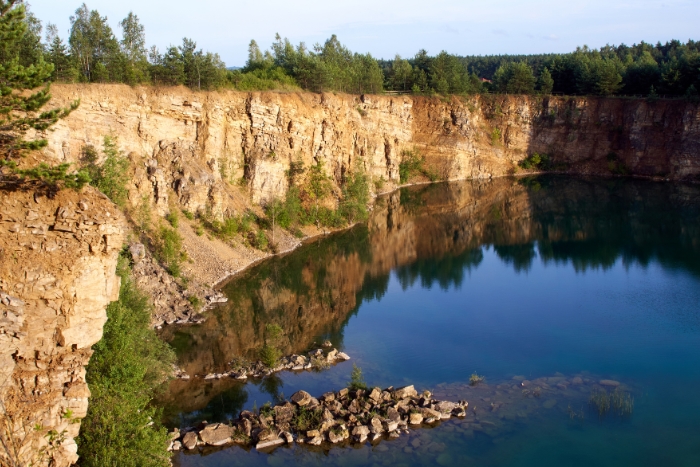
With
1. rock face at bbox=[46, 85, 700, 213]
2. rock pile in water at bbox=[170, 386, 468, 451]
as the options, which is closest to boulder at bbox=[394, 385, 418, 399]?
rock pile in water at bbox=[170, 386, 468, 451]

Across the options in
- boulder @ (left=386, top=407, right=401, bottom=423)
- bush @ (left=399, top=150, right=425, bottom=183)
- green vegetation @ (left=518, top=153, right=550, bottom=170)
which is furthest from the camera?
green vegetation @ (left=518, top=153, right=550, bottom=170)

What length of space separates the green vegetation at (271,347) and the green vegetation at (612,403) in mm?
13696

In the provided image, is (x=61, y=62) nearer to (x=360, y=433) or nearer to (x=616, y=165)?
(x=360, y=433)

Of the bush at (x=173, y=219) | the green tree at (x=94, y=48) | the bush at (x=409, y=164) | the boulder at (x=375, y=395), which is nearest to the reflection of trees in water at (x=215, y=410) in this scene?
the boulder at (x=375, y=395)

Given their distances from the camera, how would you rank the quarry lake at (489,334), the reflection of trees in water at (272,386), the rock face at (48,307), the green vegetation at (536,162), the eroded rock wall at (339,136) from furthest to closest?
the green vegetation at (536,162) → the eroded rock wall at (339,136) → the reflection of trees in water at (272,386) → the quarry lake at (489,334) → the rock face at (48,307)

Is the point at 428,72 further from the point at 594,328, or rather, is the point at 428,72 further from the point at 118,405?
the point at 118,405

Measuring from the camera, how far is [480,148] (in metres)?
83.0

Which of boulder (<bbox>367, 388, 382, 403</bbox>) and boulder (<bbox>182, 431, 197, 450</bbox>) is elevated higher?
boulder (<bbox>367, 388, 382, 403</bbox>)

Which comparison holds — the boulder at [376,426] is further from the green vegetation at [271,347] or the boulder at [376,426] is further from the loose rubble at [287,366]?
the green vegetation at [271,347]

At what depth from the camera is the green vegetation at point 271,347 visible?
2747 cm

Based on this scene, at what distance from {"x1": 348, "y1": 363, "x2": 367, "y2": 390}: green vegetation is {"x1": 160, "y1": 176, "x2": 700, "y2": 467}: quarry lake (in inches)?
23.0

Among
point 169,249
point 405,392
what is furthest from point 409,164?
point 405,392

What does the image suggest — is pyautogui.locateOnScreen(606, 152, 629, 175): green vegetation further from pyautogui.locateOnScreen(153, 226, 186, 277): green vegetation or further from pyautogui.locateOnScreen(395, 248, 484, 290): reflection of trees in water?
pyautogui.locateOnScreen(153, 226, 186, 277): green vegetation

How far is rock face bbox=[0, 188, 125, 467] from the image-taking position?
37.7 feet
